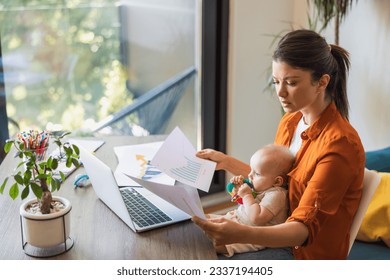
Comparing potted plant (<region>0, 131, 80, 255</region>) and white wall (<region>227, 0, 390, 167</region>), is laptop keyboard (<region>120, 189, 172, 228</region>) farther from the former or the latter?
white wall (<region>227, 0, 390, 167</region>)

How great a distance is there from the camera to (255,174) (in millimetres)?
1490

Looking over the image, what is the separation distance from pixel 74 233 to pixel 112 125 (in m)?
1.63

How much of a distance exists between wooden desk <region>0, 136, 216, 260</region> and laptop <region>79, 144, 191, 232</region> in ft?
0.07

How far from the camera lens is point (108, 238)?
4.00ft

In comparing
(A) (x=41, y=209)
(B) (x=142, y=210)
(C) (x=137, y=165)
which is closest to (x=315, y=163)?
(B) (x=142, y=210)

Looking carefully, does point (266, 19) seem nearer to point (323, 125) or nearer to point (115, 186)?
point (323, 125)

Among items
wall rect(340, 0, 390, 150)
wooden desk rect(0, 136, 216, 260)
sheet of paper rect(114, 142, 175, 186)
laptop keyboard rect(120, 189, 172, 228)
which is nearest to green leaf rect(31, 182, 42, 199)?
wooden desk rect(0, 136, 216, 260)

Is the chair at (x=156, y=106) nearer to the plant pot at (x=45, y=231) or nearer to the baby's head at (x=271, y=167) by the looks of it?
the baby's head at (x=271, y=167)

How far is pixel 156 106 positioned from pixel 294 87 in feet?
5.26

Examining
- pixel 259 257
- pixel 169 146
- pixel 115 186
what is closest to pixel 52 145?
pixel 169 146

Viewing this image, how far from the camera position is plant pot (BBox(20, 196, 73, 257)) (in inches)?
44.4

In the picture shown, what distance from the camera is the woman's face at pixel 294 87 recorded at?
1.37 metres

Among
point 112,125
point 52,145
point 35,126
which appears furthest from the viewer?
point 112,125

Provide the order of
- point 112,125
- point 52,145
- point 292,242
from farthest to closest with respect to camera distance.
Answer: point 112,125 < point 52,145 < point 292,242
